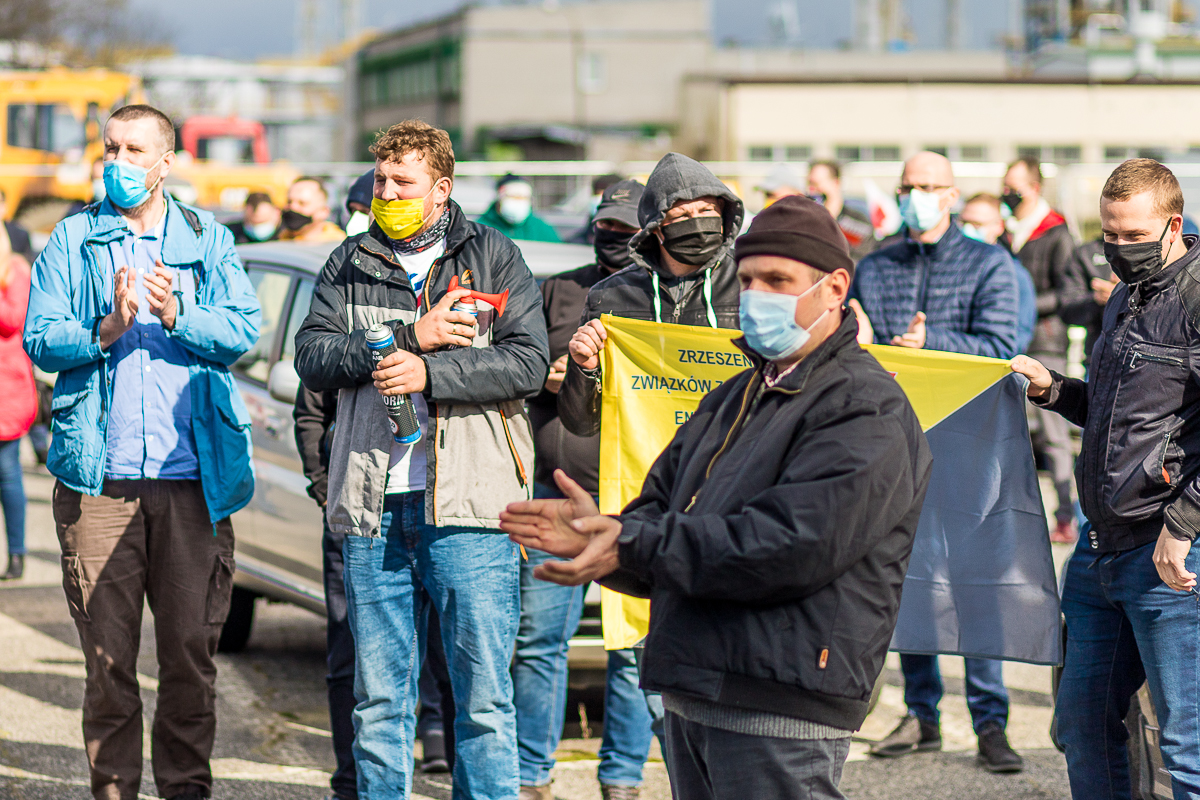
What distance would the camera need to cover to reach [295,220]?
8.54 metres

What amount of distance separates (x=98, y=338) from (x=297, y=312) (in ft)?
5.61

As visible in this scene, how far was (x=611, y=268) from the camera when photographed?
5.11 metres

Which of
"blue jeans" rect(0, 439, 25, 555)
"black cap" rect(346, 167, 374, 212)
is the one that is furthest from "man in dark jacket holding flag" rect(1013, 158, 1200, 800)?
"blue jeans" rect(0, 439, 25, 555)

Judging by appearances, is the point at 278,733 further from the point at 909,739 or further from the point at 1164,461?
the point at 1164,461

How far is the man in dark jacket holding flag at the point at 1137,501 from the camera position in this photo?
3.79m

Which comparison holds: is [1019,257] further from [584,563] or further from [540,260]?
[584,563]

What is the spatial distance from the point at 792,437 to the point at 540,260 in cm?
339

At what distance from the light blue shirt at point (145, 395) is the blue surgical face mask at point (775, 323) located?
7.82 feet

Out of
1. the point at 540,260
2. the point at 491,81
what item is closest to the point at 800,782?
the point at 540,260

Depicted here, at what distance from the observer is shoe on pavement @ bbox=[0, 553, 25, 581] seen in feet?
27.3

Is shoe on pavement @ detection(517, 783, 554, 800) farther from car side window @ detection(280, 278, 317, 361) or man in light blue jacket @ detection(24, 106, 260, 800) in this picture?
car side window @ detection(280, 278, 317, 361)

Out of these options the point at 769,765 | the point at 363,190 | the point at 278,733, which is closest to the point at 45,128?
the point at 363,190

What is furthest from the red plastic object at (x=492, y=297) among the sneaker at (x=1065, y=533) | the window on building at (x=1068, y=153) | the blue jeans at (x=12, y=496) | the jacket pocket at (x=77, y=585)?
the window on building at (x=1068, y=153)

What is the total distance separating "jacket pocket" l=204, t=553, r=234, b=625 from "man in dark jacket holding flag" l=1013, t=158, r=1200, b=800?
104 inches
